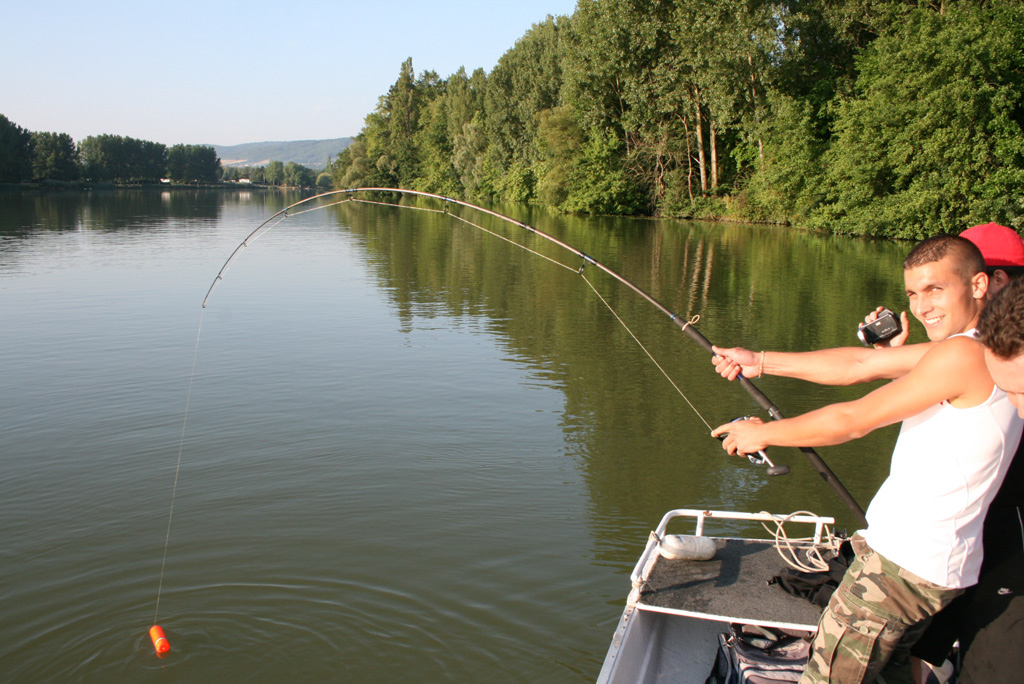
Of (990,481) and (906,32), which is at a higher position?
(906,32)

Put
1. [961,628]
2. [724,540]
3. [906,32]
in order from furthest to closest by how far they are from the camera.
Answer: [906,32]
[724,540]
[961,628]

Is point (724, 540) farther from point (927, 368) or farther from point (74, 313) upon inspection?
point (74, 313)

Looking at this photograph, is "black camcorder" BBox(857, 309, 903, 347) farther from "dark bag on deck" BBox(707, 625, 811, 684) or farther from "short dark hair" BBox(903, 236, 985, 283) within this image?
"dark bag on deck" BBox(707, 625, 811, 684)

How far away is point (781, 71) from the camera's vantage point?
1435 inches

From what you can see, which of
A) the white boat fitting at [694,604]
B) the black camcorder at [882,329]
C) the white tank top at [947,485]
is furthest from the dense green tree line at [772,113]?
the white tank top at [947,485]

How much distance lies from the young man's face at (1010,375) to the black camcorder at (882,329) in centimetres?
101

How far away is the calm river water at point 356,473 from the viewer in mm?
4613

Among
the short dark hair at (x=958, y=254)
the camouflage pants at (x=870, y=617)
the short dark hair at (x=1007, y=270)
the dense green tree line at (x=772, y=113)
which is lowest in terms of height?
the camouflage pants at (x=870, y=617)

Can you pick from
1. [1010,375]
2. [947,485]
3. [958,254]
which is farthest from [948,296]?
A: [947,485]

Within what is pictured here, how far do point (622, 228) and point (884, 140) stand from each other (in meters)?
11.6

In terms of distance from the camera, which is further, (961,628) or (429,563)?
(429,563)

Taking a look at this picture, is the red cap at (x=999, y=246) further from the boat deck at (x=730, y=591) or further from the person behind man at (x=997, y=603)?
the boat deck at (x=730, y=591)

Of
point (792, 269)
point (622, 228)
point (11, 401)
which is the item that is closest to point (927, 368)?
point (11, 401)

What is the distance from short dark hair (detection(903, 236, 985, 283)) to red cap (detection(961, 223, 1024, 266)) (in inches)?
5.9
